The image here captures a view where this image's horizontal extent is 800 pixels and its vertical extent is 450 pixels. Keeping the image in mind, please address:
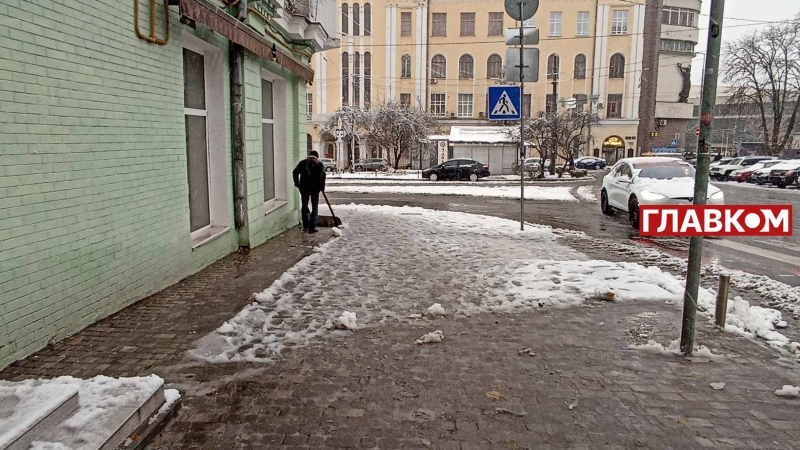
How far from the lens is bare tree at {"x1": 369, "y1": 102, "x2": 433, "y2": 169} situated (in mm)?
46375

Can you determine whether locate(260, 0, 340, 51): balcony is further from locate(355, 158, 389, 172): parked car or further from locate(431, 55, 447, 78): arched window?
locate(431, 55, 447, 78): arched window

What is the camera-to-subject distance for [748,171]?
3541 centimetres

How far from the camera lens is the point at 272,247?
32.4ft

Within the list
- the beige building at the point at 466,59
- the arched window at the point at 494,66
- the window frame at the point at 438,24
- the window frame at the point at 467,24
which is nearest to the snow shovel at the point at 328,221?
the beige building at the point at 466,59

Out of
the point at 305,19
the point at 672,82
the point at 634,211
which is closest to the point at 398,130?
the point at 634,211

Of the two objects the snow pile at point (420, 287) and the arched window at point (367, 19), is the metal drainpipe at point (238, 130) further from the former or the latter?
the arched window at point (367, 19)

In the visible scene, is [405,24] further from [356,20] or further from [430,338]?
[430,338]

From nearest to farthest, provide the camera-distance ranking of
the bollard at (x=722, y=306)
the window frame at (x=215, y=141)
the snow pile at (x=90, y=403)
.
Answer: the snow pile at (x=90, y=403) < the bollard at (x=722, y=306) < the window frame at (x=215, y=141)

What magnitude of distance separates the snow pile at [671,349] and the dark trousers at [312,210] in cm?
762

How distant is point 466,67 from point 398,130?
710 inches

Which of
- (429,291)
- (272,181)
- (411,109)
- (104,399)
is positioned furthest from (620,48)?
(104,399)

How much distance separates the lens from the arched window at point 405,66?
59750 millimetres

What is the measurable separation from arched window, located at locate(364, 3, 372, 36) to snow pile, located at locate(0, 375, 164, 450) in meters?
59.1

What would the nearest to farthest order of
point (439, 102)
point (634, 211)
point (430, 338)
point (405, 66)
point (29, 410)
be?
1. point (29, 410)
2. point (430, 338)
3. point (634, 211)
4. point (405, 66)
5. point (439, 102)
